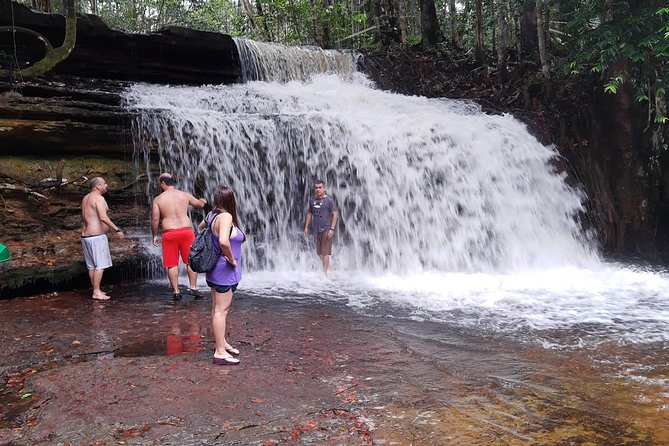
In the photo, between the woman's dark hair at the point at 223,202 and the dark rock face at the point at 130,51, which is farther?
the dark rock face at the point at 130,51

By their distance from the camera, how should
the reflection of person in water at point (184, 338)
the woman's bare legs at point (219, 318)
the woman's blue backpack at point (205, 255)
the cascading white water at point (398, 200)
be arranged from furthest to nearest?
the cascading white water at point (398, 200)
the reflection of person in water at point (184, 338)
the woman's bare legs at point (219, 318)
the woman's blue backpack at point (205, 255)

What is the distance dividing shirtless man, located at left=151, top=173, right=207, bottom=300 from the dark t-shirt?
8.25ft

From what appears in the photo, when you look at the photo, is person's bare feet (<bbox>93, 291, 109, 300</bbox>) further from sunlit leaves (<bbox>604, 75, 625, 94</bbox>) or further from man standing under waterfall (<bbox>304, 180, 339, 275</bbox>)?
sunlit leaves (<bbox>604, 75, 625, 94</bbox>)

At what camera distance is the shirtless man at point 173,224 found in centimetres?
743

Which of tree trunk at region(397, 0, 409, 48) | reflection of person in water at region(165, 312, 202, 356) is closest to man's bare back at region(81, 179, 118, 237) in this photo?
reflection of person in water at region(165, 312, 202, 356)

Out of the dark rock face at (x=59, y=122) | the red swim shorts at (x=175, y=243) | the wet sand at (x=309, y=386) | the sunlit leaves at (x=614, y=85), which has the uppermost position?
the sunlit leaves at (x=614, y=85)

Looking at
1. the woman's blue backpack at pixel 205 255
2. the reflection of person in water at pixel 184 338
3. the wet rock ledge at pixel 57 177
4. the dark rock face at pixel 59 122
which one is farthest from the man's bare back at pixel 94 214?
the woman's blue backpack at pixel 205 255

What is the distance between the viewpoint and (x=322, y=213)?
9492 millimetres

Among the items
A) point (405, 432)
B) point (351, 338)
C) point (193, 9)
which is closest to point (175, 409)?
Result: point (405, 432)

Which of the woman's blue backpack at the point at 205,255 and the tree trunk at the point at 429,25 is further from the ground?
the tree trunk at the point at 429,25

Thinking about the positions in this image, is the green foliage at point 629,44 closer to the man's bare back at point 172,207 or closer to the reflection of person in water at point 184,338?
the man's bare back at point 172,207

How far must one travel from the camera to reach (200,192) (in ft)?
32.0

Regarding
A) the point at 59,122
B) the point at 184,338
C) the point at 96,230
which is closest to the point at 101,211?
the point at 96,230

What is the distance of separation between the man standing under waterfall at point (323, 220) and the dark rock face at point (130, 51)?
6524 millimetres
